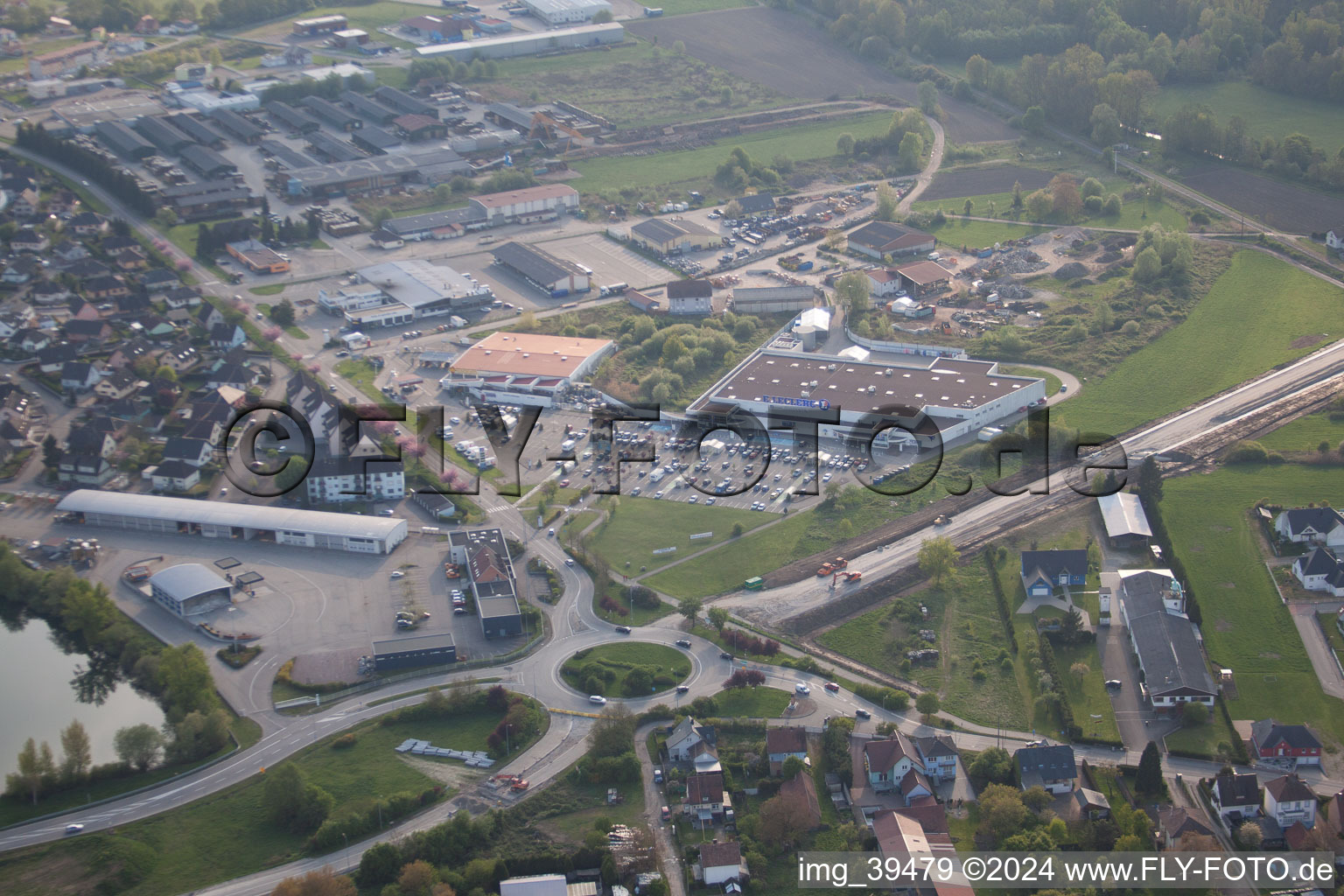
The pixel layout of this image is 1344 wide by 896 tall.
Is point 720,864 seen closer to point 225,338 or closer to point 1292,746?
point 1292,746

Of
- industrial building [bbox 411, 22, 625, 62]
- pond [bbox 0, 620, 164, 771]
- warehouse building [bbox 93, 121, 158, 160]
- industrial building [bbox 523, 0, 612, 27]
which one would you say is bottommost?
pond [bbox 0, 620, 164, 771]

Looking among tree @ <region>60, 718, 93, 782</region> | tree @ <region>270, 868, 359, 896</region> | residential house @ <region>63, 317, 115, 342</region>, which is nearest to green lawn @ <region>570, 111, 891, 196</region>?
residential house @ <region>63, 317, 115, 342</region>

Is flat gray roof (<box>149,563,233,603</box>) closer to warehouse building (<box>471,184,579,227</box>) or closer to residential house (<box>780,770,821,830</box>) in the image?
residential house (<box>780,770,821,830</box>)

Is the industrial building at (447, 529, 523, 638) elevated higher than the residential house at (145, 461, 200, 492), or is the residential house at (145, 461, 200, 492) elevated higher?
the residential house at (145, 461, 200, 492)

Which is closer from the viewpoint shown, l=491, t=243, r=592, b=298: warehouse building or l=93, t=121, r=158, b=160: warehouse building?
l=491, t=243, r=592, b=298: warehouse building

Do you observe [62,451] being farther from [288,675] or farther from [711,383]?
[711,383]
